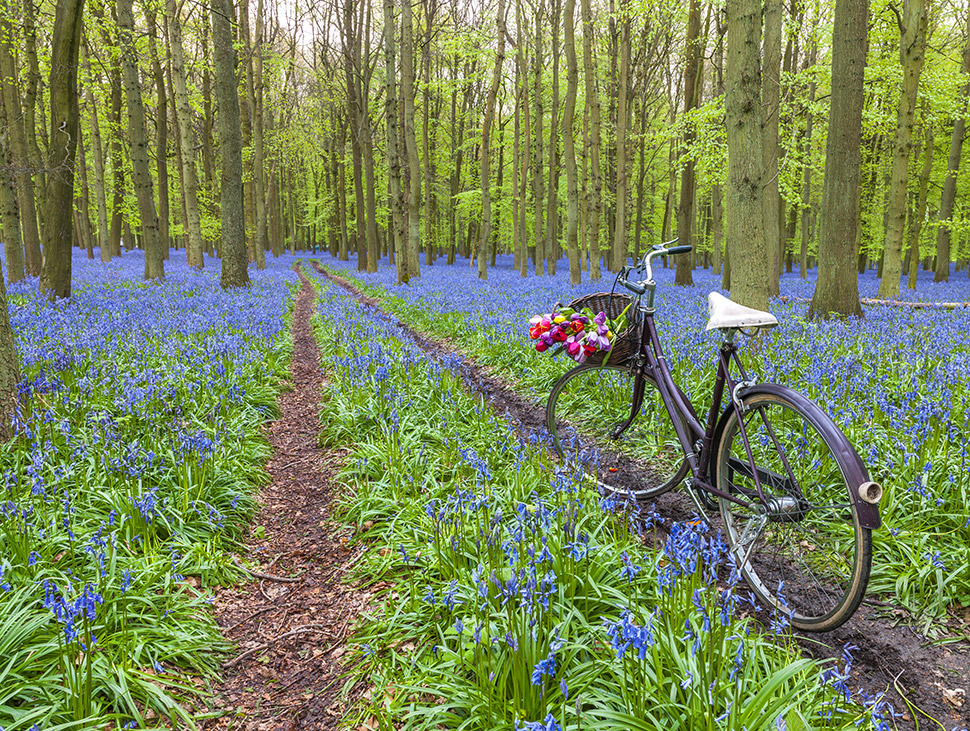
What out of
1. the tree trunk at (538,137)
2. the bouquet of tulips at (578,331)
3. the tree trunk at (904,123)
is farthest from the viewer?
the tree trunk at (538,137)

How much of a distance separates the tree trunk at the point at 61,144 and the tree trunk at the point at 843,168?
496 inches

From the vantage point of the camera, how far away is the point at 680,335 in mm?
7805

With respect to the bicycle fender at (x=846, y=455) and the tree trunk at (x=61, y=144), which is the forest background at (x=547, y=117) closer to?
the tree trunk at (x=61, y=144)

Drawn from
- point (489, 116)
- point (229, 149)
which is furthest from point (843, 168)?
point (489, 116)

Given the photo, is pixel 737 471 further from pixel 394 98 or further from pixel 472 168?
→ pixel 472 168

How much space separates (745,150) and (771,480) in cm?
571

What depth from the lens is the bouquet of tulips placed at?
12.9 feet

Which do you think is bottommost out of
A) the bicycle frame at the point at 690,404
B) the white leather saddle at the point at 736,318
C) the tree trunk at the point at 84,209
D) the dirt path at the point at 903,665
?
the dirt path at the point at 903,665

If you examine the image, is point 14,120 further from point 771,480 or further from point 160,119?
point 771,480

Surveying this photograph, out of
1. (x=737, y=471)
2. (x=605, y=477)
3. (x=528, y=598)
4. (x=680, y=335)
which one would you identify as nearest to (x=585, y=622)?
(x=528, y=598)

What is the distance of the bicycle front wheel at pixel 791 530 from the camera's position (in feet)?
7.80

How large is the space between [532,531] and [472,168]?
146 feet

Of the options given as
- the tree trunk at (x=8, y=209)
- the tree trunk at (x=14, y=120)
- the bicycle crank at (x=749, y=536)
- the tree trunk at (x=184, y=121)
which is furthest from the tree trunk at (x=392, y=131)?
the bicycle crank at (x=749, y=536)

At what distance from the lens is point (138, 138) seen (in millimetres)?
15250
